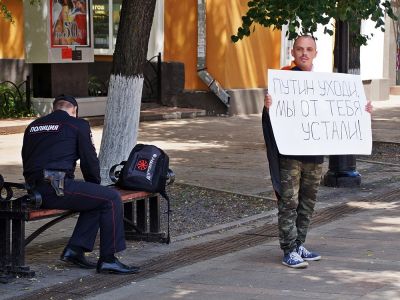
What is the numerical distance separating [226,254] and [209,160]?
6.15 m

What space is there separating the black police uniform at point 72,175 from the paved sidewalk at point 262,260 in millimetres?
348

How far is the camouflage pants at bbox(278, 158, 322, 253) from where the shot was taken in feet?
26.0

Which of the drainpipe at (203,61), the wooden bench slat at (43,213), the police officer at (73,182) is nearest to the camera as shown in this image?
the wooden bench slat at (43,213)

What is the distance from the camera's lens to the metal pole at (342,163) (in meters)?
12.2

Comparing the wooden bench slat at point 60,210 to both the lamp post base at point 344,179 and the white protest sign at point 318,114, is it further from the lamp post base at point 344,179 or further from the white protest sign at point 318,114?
the lamp post base at point 344,179

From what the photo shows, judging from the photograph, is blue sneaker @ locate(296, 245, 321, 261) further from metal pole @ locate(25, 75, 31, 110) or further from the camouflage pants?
metal pole @ locate(25, 75, 31, 110)

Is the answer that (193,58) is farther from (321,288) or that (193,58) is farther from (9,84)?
(321,288)

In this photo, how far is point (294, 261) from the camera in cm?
793

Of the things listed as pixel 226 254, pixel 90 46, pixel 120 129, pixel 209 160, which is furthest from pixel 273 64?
pixel 226 254

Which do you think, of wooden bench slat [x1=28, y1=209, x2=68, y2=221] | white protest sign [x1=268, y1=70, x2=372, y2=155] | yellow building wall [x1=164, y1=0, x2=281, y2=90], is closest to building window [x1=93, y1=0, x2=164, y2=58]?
yellow building wall [x1=164, y1=0, x2=281, y2=90]

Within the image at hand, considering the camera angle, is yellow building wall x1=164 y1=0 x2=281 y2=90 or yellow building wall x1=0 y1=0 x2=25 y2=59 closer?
yellow building wall x1=164 y1=0 x2=281 y2=90

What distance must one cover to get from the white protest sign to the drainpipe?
40.5ft

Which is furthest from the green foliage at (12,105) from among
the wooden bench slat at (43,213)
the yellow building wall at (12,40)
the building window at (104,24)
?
the wooden bench slat at (43,213)

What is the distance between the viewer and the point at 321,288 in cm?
726
